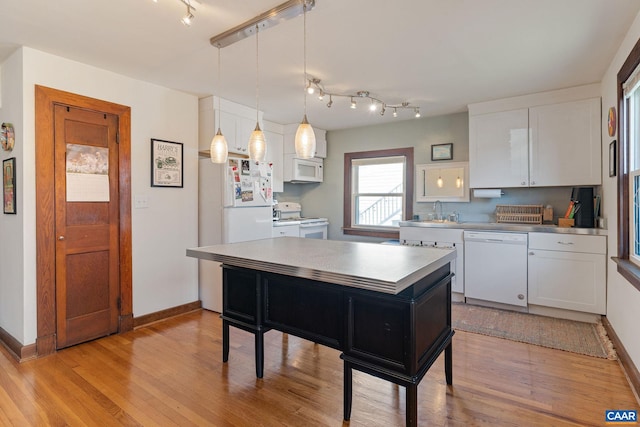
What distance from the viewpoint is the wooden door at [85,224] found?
2.77 m

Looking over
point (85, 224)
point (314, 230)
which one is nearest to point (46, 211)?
point (85, 224)

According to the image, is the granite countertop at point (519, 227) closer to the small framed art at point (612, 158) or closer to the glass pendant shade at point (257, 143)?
the small framed art at point (612, 158)

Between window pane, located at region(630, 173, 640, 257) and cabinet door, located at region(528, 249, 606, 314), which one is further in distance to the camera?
cabinet door, located at region(528, 249, 606, 314)

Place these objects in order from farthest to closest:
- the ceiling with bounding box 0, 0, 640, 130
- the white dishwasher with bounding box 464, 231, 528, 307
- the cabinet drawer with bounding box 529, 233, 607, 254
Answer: the white dishwasher with bounding box 464, 231, 528, 307, the cabinet drawer with bounding box 529, 233, 607, 254, the ceiling with bounding box 0, 0, 640, 130

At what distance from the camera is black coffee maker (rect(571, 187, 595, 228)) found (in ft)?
10.9

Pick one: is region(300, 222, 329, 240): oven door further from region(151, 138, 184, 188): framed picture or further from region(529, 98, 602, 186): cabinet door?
region(529, 98, 602, 186): cabinet door

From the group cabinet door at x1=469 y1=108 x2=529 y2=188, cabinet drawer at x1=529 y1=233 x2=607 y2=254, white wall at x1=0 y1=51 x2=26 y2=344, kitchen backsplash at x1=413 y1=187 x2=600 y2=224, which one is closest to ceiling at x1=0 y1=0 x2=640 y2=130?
white wall at x1=0 y1=51 x2=26 y2=344

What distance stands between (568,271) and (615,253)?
0.54 metres

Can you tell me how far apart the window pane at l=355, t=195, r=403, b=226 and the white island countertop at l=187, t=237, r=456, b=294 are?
2508 millimetres

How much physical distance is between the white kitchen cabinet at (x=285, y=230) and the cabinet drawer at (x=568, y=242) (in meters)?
2.84

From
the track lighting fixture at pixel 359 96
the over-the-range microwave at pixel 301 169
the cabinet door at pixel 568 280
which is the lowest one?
the cabinet door at pixel 568 280

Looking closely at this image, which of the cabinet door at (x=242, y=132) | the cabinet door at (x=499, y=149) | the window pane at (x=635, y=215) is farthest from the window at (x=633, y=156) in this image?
the cabinet door at (x=242, y=132)

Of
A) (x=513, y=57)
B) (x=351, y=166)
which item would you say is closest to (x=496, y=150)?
(x=513, y=57)

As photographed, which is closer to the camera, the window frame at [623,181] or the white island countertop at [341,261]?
the white island countertop at [341,261]
